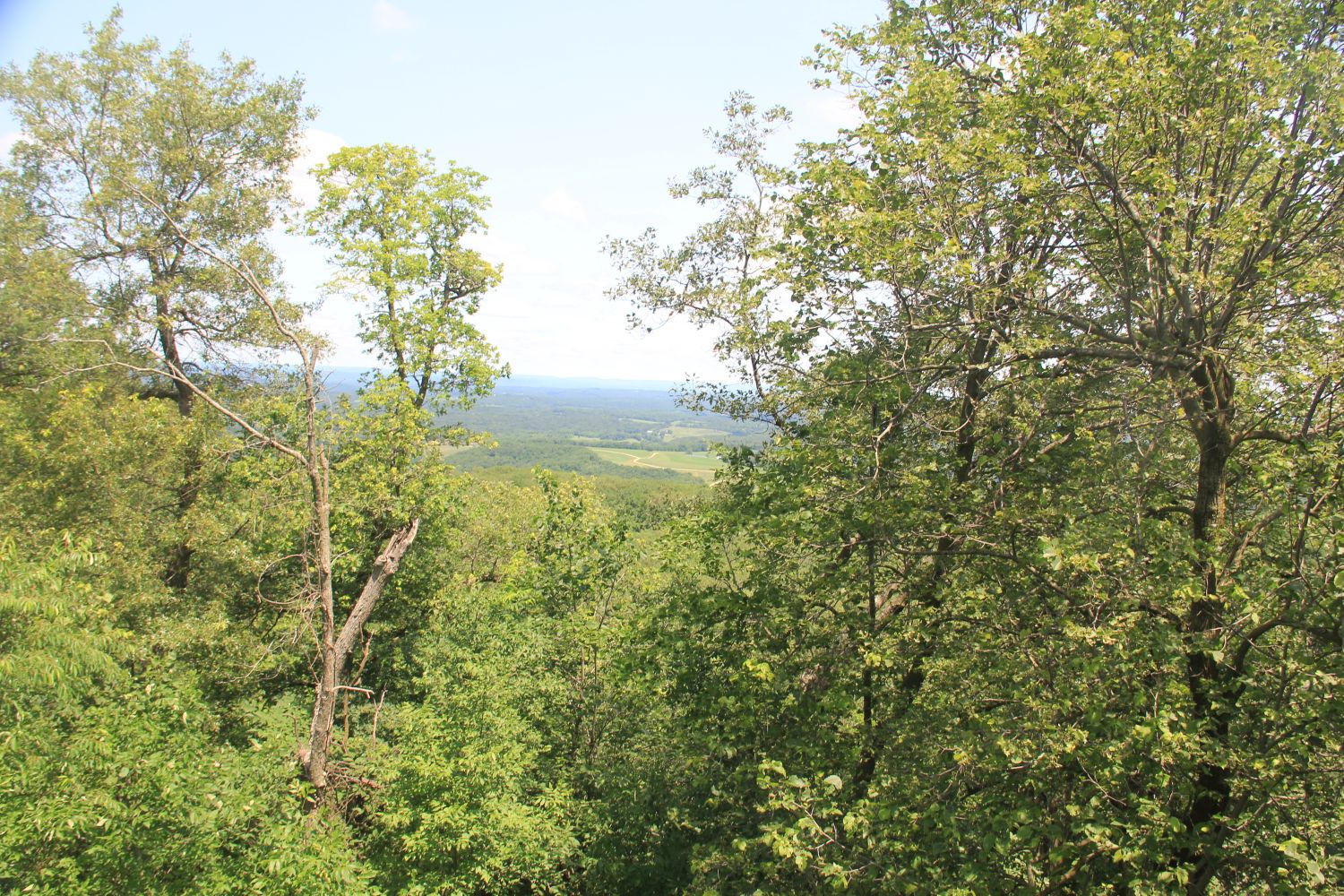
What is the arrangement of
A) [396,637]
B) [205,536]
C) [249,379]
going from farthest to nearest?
[396,637] < [249,379] < [205,536]

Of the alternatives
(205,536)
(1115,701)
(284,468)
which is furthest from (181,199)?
(1115,701)

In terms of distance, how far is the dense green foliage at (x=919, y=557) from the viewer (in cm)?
500

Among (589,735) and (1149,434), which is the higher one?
(1149,434)

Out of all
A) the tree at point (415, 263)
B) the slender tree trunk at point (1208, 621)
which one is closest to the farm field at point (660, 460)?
the tree at point (415, 263)

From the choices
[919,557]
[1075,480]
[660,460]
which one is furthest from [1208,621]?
[660,460]

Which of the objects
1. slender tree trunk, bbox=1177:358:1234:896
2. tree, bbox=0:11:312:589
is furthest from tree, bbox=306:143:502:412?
slender tree trunk, bbox=1177:358:1234:896

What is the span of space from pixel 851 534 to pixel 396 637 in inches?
558

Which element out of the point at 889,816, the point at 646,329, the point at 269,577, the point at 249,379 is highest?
the point at 646,329

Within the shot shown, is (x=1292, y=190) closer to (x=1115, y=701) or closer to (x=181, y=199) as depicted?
(x=1115, y=701)

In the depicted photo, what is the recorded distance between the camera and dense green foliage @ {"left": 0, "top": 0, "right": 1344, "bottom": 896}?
500cm

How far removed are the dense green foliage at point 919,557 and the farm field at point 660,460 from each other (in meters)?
114

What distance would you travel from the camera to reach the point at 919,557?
7.37 m

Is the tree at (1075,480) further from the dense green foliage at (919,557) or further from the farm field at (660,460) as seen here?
the farm field at (660,460)

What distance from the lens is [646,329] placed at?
1095cm
